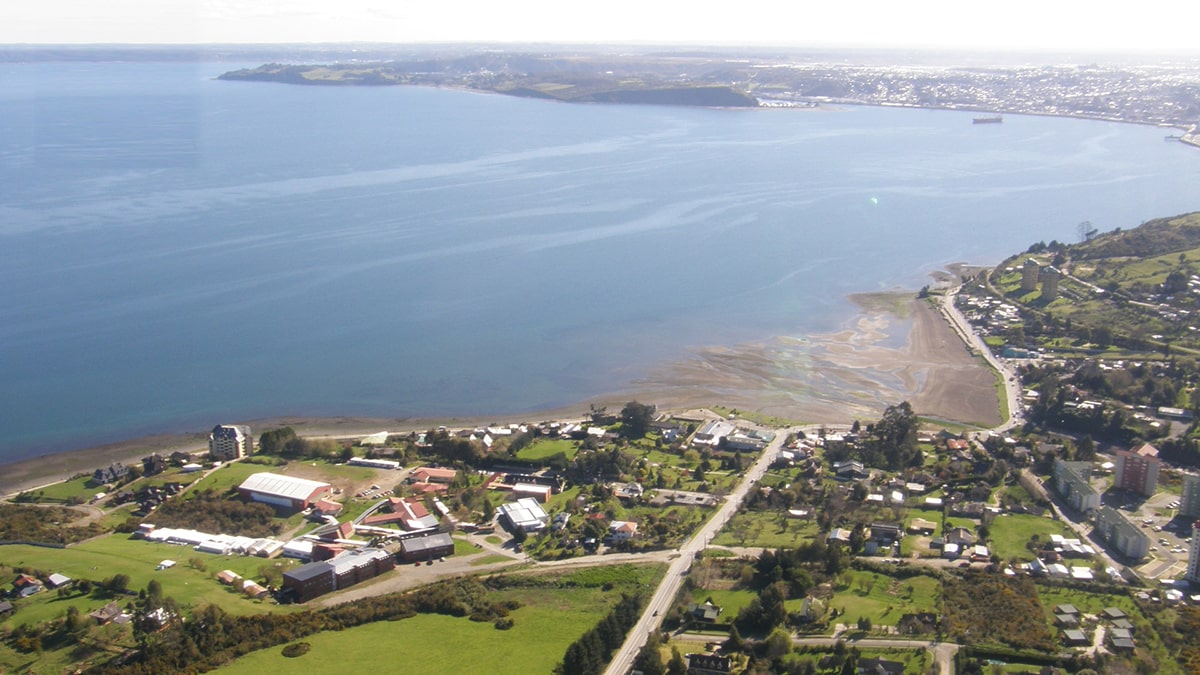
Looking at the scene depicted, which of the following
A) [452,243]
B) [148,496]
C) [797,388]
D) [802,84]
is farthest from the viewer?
[802,84]

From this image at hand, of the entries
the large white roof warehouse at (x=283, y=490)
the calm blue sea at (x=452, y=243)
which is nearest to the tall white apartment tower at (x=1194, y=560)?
the calm blue sea at (x=452, y=243)

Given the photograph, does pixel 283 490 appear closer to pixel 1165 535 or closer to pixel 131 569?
pixel 131 569

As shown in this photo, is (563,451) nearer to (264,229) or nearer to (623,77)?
(264,229)

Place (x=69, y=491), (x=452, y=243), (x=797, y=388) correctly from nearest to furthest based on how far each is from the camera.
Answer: (x=69, y=491)
(x=797, y=388)
(x=452, y=243)

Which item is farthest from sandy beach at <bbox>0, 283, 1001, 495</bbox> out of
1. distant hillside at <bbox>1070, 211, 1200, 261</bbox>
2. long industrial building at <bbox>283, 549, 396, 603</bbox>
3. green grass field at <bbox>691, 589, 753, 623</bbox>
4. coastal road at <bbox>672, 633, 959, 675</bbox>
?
coastal road at <bbox>672, 633, 959, 675</bbox>

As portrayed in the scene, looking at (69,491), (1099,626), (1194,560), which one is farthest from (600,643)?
(69,491)

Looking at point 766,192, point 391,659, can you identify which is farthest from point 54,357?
point 766,192

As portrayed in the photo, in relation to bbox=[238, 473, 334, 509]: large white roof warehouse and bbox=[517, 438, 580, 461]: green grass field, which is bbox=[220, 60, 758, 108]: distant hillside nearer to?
bbox=[517, 438, 580, 461]: green grass field
